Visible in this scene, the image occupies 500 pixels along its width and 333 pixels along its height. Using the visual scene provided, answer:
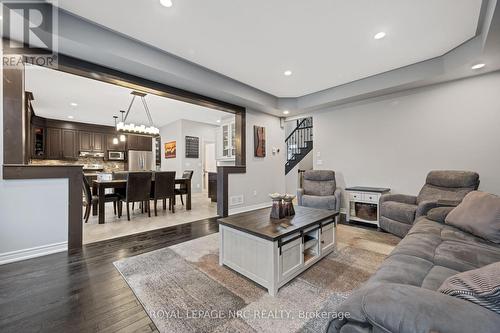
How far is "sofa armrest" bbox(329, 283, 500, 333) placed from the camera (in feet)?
1.96

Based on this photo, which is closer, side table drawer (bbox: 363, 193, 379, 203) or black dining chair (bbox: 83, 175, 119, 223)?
side table drawer (bbox: 363, 193, 379, 203)

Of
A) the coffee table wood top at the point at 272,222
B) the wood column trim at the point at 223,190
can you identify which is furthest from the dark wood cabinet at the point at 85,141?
the coffee table wood top at the point at 272,222

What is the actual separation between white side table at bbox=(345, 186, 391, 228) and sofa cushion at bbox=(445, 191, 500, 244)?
158 cm

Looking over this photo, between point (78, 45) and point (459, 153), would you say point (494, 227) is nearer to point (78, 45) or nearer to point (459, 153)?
point (459, 153)

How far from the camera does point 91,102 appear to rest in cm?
515

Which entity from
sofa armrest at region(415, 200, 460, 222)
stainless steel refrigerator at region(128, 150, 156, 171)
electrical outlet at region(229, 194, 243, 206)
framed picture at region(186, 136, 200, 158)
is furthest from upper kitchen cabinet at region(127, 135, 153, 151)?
sofa armrest at region(415, 200, 460, 222)

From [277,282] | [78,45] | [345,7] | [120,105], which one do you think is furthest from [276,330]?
[120,105]

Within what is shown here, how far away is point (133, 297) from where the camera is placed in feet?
5.69

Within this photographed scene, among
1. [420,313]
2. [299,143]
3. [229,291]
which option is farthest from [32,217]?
[299,143]

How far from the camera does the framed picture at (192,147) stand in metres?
7.50

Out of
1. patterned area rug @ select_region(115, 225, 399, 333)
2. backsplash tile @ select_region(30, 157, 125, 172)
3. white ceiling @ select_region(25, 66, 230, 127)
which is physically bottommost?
patterned area rug @ select_region(115, 225, 399, 333)

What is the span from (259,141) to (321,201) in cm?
208

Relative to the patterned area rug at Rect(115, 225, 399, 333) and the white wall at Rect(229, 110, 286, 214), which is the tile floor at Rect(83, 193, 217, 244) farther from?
the patterned area rug at Rect(115, 225, 399, 333)

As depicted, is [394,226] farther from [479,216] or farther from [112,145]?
[112,145]
